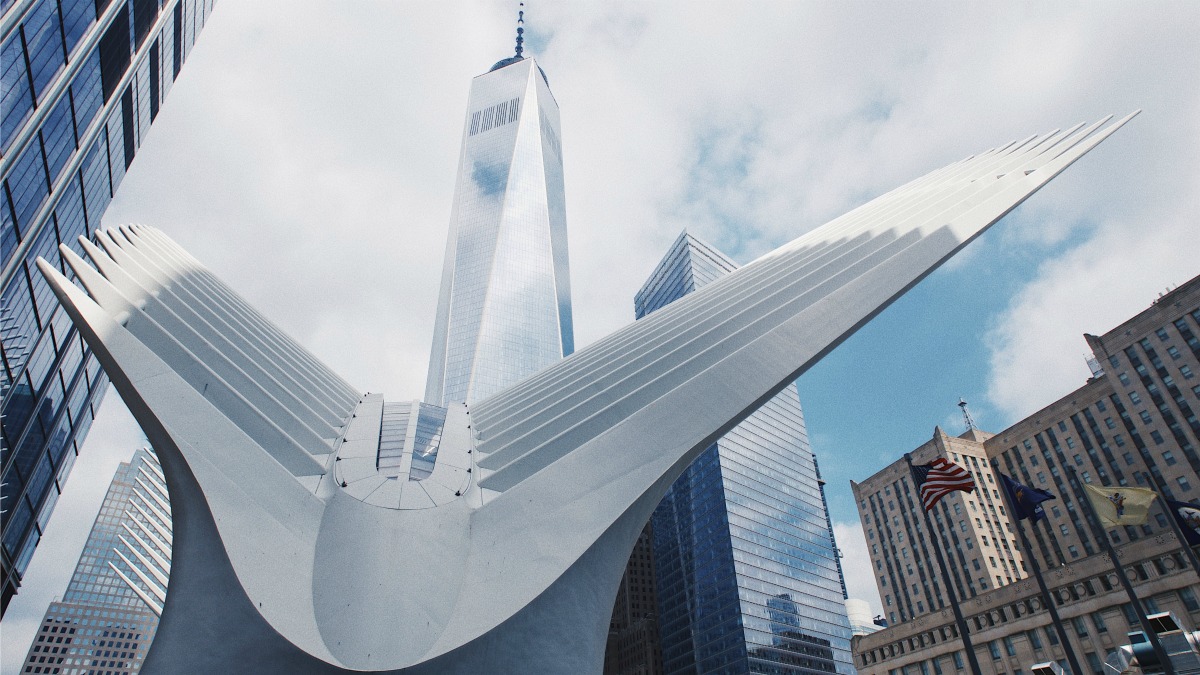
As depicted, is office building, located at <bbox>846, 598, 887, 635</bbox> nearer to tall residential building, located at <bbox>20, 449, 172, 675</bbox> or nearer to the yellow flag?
tall residential building, located at <bbox>20, 449, 172, 675</bbox>

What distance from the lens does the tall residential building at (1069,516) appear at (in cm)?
4103

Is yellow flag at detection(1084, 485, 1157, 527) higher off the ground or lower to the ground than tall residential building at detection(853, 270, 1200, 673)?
lower

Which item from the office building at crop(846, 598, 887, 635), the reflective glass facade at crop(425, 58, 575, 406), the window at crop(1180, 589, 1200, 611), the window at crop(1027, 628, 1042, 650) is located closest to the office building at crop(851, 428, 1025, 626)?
the window at crop(1027, 628, 1042, 650)

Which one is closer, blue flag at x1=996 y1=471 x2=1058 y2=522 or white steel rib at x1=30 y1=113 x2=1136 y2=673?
white steel rib at x1=30 y1=113 x2=1136 y2=673

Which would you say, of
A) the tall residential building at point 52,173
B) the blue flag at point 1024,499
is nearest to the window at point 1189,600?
the blue flag at point 1024,499

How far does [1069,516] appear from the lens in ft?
199

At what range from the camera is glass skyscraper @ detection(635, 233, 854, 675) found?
3453 inches

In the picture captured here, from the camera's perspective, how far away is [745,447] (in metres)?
102

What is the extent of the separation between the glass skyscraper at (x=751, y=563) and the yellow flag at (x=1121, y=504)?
73.5 meters

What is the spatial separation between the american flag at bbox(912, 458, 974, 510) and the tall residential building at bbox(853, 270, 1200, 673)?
1772cm

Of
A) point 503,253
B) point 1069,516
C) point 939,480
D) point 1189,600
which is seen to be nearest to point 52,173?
point 939,480

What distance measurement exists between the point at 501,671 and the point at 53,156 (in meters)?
34.4

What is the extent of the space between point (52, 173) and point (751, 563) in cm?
8471

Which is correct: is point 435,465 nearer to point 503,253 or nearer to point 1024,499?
point 1024,499
